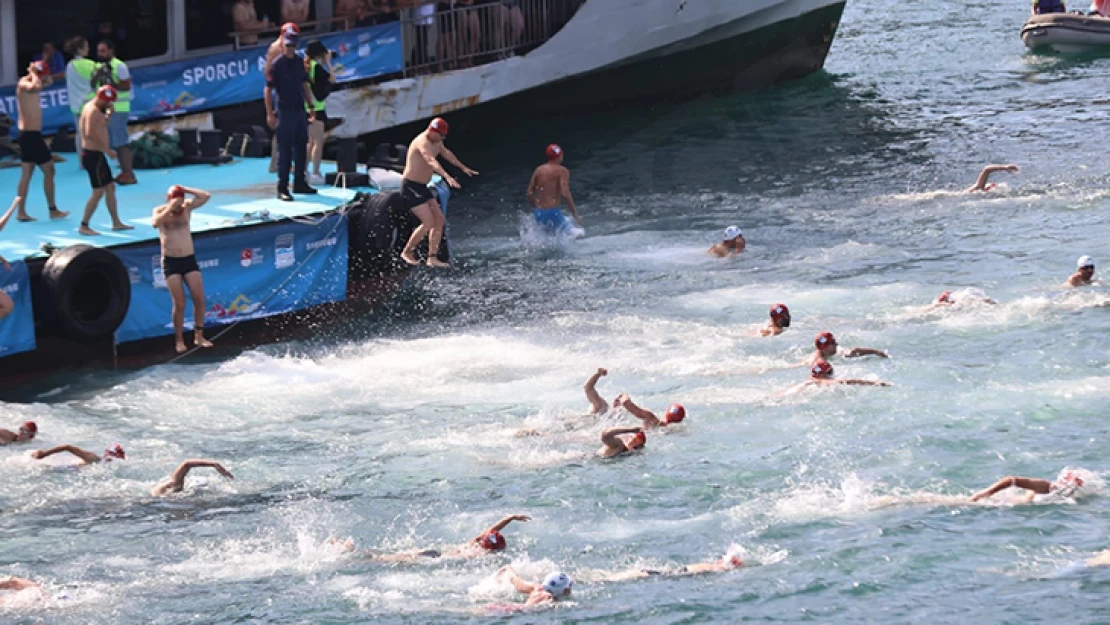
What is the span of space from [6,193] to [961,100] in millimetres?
20005

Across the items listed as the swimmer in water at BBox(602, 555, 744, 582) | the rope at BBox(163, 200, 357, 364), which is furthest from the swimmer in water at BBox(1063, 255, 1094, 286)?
the rope at BBox(163, 200, 357, 364)

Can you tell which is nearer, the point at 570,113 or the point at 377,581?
the point at 377,581

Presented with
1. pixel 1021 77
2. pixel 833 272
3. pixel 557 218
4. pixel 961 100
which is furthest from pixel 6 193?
pixel 1021 77

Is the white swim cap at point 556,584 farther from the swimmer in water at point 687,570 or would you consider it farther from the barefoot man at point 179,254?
the barefoot man at point 179,254

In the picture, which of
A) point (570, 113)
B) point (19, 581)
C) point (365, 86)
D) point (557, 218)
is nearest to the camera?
point (19, 581)

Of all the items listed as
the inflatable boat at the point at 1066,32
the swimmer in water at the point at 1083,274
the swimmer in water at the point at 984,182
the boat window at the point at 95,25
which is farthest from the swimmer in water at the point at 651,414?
the inflatable boat at the point at 1066,32

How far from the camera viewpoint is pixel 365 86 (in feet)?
89.5

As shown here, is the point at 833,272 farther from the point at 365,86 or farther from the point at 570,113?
the point at 570,113

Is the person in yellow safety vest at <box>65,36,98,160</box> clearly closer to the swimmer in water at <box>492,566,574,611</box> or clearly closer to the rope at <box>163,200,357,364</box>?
the rope at <box>163,200,357,364</box>

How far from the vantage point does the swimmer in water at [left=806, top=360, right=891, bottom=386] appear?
55.1ft

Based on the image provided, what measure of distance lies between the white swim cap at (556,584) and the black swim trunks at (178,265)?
7159 millimetres

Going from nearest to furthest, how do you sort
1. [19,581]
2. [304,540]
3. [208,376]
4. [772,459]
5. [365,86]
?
[19,581]
[304,540]
[772,459]
[208,376]
[365,86]

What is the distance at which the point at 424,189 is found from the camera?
20469mm

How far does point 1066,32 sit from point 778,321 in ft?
70.5
